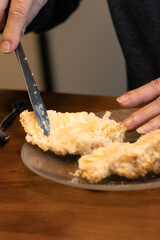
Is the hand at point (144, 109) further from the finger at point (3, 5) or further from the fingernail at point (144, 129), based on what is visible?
the finger at point (3, 5)

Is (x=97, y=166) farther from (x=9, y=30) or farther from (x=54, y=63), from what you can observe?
(x=54, y=63)

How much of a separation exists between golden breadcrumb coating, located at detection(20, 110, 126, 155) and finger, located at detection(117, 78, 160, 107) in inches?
3.3

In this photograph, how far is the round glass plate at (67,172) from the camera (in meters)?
0.68

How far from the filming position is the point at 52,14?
1634mm

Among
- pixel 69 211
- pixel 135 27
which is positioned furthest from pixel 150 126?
pixel 135 27

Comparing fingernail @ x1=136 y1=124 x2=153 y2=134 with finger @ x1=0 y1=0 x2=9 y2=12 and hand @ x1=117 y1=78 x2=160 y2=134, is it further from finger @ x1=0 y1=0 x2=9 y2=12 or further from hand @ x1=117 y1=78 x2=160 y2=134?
finger @ x1=0 y1=0 x2=9 y2=12

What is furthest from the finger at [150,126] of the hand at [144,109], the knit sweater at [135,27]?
the knit sweater at [135,27]

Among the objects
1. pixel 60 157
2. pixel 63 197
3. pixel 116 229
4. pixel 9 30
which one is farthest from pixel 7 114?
pixel 116 229

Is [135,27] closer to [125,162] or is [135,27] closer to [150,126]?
[150,126]

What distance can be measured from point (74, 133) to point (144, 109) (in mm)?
211

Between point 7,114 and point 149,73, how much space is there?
2.08 ft

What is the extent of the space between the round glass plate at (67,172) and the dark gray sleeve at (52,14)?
78cm

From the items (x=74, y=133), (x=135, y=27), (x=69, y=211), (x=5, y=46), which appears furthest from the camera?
(x=135, y=27)

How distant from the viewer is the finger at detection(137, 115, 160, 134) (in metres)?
0.87
